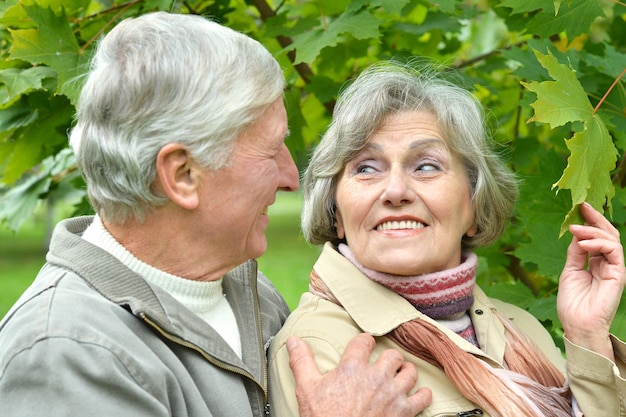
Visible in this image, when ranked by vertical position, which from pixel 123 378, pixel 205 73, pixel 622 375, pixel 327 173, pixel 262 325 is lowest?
pixel 622 375

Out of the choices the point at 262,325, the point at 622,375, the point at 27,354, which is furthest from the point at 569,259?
the point at 27,354

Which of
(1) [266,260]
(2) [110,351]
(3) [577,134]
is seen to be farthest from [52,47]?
(1) [266,260]

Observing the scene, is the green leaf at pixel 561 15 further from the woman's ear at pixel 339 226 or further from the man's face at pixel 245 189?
the man's face at pixel 245 189

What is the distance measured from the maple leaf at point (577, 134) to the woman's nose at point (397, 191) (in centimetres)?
44

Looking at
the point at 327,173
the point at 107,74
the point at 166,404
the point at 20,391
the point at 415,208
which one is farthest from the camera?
the point at 327,173

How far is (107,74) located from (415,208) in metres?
0.95

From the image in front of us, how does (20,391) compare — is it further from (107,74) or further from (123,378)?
(107,74)

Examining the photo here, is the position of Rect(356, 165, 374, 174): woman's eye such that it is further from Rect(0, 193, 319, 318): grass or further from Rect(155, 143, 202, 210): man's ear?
Rect(0, 193, 319, 318): grass

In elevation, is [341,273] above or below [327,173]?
below

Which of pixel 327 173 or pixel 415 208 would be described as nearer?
pixel 415 208

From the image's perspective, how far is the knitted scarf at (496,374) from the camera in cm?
226

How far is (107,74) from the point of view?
79.8 inches

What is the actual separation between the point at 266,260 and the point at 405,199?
9.82 meters

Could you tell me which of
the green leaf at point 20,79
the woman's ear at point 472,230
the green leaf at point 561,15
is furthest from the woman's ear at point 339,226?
the green leaf at point 20,79
